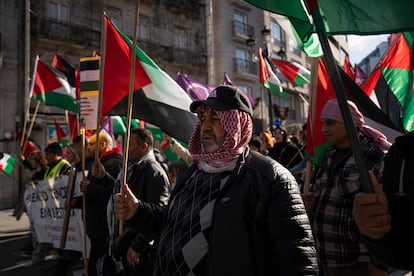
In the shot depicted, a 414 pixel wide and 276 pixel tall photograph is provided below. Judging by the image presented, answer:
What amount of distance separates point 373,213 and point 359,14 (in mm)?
928

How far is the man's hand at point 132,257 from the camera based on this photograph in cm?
277

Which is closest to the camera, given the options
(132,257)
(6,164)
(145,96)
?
(132,257)

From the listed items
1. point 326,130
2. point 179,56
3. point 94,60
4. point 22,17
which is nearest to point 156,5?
point 179,56

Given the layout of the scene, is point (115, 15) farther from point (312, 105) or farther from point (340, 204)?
point (340, 204)

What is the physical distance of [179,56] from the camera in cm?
2062

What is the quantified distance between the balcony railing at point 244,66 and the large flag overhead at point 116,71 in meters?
21.8

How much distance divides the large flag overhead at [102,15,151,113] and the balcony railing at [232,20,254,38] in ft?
75.0

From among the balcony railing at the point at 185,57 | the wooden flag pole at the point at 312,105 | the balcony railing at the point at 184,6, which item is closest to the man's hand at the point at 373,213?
the wooden flag pole at the point at 312,105

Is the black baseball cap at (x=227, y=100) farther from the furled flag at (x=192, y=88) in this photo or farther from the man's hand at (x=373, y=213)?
the furled flag at (x=192, y=88)

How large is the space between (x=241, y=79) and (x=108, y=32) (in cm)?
2246

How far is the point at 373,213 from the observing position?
1.06m

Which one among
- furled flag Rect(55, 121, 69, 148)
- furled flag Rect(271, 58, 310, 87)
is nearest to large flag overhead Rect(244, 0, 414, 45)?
furled flag Rect(271, 58, 310, 87)

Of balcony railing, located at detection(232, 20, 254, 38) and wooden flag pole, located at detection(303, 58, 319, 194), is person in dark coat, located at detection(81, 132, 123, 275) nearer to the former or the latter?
wooden flag pole, located at detection(303, 58, 319, 194)

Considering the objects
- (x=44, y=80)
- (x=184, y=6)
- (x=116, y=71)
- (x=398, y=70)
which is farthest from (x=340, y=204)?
(x=184, y=6)
